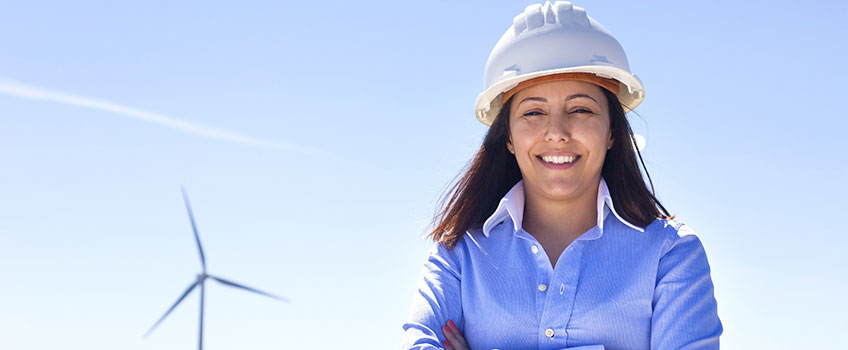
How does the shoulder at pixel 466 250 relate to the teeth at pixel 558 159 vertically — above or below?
below

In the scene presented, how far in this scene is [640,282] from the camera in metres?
6.96

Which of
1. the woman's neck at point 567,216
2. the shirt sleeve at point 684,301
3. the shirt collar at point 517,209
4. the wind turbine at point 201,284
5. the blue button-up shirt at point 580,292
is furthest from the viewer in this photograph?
the wind turbine at point 201,284

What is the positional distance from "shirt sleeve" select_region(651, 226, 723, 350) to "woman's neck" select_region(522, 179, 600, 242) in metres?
0.77

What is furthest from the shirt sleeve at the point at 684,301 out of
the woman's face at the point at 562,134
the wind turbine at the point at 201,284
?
the wind turbine at the point at 201,284

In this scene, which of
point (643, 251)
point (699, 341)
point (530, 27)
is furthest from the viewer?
point (530, 27)

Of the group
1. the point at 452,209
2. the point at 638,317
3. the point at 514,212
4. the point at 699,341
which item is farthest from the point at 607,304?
the point at 452,209

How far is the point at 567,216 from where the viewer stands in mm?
7664

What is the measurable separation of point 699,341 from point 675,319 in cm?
22

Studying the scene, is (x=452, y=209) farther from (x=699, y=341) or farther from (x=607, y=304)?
(x=699, y=341)

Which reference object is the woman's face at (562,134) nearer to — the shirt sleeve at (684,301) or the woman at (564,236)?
the woman at (564,236)

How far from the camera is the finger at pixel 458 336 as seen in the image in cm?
723

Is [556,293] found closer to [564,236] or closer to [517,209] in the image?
Answer: [564,236]

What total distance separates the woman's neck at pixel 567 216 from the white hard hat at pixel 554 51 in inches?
36.8

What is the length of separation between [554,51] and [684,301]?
2.16m
